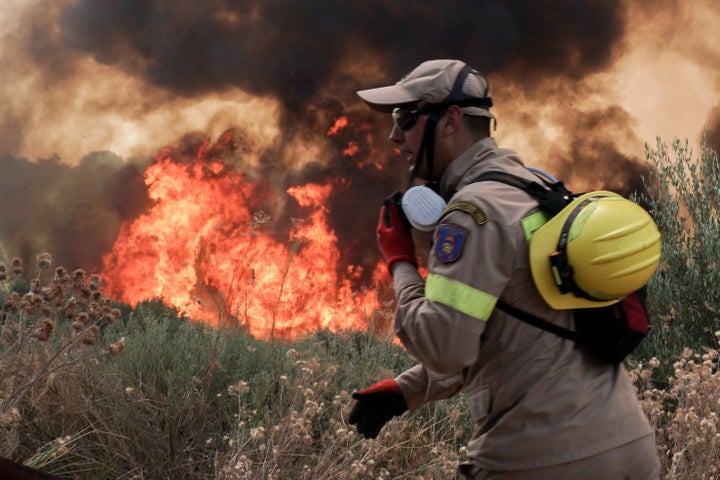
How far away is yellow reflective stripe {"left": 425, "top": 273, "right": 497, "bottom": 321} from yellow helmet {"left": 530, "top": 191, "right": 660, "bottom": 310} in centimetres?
16

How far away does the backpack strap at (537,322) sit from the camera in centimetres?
206

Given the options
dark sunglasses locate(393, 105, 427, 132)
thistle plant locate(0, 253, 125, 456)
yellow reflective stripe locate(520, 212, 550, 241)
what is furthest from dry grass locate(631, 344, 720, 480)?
thistle plant locate(0, 253, 125, 456)

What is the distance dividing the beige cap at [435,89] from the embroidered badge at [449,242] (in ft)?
1.53

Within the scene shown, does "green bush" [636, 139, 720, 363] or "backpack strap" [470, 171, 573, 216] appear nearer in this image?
"backpack strap" [470, 171, 573, 216]

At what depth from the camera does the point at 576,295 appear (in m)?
2.04

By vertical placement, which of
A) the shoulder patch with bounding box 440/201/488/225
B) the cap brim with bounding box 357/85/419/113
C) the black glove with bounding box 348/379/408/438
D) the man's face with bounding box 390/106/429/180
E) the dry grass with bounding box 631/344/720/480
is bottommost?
the dry grass with bounding box 631/344/720/480

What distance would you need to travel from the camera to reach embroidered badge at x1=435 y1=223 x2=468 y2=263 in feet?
6.54

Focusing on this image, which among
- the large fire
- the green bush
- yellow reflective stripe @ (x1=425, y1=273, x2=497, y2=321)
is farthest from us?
the large fire

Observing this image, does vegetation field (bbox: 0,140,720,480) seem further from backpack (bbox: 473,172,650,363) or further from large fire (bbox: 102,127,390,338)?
large fire (bbox: 102,127,390,338)

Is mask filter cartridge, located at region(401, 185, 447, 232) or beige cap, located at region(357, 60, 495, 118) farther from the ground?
beige cap, located at region(357, 60, 495, 118)

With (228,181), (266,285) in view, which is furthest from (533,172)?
(228,181)

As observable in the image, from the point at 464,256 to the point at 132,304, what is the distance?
377 inches

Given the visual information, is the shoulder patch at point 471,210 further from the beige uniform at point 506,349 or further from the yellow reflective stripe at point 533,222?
the yellow reflective stripe at point 533,222

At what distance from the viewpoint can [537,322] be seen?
2062 mm
